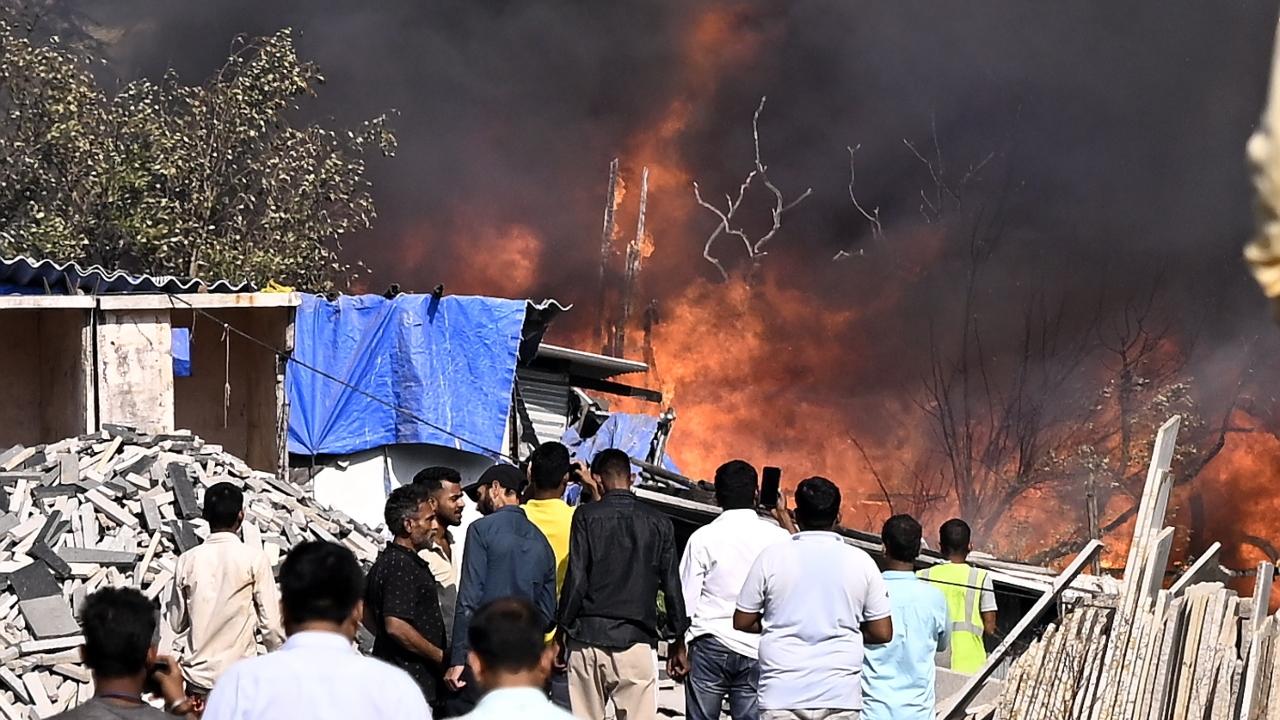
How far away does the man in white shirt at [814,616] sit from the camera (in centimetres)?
529

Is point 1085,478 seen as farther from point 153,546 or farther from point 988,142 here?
point 153,546

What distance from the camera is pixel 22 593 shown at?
9.02 metres

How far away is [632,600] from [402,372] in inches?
370

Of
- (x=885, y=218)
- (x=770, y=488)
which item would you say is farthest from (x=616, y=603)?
(x=885, y=218)

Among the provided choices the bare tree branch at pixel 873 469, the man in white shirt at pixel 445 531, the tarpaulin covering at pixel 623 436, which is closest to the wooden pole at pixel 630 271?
the bare tree branch at pixel 873 469

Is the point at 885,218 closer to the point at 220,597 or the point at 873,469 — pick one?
the point at 873,469

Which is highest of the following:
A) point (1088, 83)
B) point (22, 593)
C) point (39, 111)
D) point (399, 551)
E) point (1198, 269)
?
point (1088, 83)

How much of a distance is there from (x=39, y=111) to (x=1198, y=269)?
14672 mm

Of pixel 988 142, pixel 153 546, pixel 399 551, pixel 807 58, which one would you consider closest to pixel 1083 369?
pixel 988 142

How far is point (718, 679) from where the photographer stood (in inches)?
243

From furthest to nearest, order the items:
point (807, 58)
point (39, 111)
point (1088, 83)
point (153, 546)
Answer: point (807, 58)
point (1088, 83)
point (39, 111)
point (153, 546)

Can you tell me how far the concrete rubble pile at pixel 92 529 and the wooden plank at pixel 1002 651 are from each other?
5021mm

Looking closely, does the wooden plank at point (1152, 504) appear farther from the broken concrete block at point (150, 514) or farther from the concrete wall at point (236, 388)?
the concrete wall at point (236, 388)

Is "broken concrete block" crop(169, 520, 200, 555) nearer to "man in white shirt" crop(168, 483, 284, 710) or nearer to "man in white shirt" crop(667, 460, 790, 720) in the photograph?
"man in white shirt" crop(168, 483, 284, 710)
